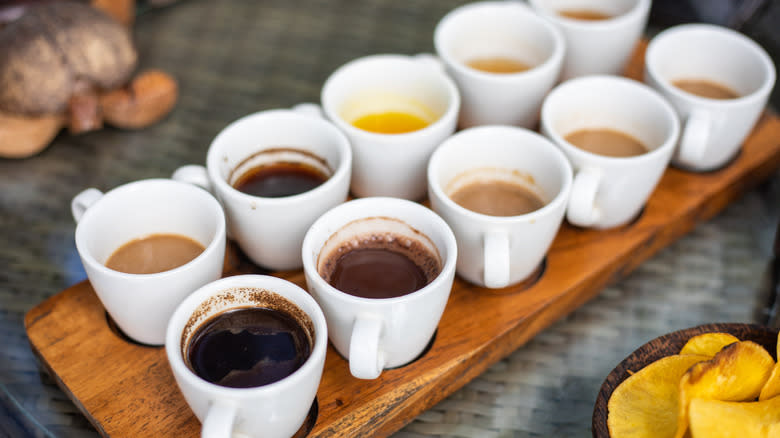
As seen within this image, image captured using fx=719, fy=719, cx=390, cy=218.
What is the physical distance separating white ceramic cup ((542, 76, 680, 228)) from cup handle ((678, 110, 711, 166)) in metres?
0.03

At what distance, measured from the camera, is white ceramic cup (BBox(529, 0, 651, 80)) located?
953 millimetres

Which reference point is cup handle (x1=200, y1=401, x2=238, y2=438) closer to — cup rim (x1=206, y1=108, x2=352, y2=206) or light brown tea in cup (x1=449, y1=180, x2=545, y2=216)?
cup rim (x1=206, y1=108, x2=352, y2=206)

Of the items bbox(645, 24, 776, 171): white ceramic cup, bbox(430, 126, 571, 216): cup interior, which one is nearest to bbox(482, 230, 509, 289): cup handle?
bbox(430, 126, 571, 216): cup interior

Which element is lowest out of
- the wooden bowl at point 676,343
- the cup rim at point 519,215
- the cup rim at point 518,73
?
the wooden bowl at point 676,343

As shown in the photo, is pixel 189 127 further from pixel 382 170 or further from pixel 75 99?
pixel 382 170

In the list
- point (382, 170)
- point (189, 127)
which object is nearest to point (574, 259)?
point (382, 170)

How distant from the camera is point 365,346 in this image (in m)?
0.59

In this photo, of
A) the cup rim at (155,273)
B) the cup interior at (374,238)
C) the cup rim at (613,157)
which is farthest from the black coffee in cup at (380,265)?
the cup rim at (613,157)

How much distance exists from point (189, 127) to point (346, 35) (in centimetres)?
32

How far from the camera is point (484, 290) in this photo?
765 mm

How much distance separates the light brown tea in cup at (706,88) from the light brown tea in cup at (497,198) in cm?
32

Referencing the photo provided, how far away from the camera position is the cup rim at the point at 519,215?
2.23 feet

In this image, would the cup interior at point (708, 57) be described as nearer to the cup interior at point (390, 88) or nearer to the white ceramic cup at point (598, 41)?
the white ceramic cup at point (598, 41)

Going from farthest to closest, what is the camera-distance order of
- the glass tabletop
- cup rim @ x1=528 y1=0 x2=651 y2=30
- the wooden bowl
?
1. cup rim @ x1=528 y1=0 x2=651 y2=30
2. the glass tabletop
3. the wooden bowl
